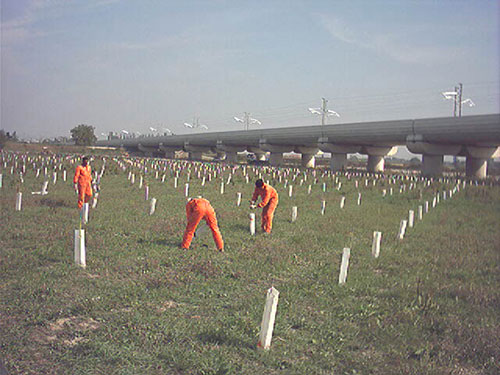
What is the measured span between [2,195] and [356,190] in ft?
56.8

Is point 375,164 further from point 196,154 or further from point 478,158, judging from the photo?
point 196,154

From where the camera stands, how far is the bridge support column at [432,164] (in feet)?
128

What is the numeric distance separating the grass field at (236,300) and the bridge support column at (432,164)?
28.4m

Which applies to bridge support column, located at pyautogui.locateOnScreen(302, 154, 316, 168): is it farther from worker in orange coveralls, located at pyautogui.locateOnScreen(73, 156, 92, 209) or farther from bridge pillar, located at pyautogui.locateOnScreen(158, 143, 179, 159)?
worker in orange coveralls, located at pyautogui.locateOnScreen(73, 156, 92, 209)

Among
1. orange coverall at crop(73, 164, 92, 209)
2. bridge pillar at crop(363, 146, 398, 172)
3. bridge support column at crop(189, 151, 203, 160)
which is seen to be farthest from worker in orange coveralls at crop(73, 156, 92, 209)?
bridge support column at crop(189, 151, 203, 160)

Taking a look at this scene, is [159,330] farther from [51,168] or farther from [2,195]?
[51,168]

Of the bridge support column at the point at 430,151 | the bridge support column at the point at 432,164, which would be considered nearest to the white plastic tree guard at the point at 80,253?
the bridge support column at the point at 430,151

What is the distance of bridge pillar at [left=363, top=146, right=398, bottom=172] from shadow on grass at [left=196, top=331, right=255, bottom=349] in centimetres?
4583

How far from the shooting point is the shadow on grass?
474 cm

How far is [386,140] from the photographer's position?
41.7 m

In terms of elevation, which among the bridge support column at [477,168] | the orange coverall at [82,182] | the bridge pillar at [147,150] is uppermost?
the bridge pillar at [147,150]

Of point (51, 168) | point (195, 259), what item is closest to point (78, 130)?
point (51, 168)

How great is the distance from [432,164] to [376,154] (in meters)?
9.70

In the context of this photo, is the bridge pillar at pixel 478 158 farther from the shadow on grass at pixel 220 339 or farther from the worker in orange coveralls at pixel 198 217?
the shadow on grass at pixel 220 339
